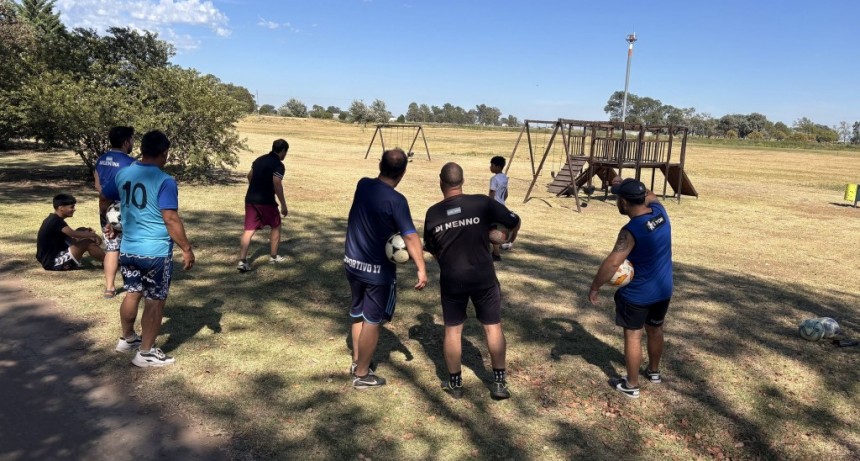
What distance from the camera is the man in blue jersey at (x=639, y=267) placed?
13.3 feet

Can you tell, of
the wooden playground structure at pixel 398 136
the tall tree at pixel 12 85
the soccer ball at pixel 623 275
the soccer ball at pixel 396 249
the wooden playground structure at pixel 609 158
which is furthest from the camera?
the wooden playground structure at pixel 398 136

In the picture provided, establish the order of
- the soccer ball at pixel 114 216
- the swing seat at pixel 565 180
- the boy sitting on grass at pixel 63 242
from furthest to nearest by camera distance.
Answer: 1. the swing seat at pixel 565 180
2. the boy sitting on grass at pixel 63 242
3. the soccer ball at pixel 114 216

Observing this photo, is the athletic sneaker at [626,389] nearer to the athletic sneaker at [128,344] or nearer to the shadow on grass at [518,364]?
the shadow on grass at [518,364]

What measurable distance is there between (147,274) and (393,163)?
216 centimetres

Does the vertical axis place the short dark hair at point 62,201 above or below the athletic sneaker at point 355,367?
above

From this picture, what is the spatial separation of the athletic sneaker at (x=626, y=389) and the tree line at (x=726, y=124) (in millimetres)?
109876

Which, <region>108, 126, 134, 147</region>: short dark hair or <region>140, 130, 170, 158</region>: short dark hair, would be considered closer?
<region>140, 130, 170, 158</region>: short dark hair

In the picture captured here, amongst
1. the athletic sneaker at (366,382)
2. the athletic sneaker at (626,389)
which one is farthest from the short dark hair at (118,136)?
the athletic sneaker at (626,389)

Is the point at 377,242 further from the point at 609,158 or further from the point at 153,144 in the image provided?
the point at 609,158

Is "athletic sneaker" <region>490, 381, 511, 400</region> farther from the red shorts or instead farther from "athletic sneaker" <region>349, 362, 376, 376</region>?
the red shorts

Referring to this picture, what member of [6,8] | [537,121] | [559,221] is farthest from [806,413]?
[6,8]

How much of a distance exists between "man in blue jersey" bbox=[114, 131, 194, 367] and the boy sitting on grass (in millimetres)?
3097

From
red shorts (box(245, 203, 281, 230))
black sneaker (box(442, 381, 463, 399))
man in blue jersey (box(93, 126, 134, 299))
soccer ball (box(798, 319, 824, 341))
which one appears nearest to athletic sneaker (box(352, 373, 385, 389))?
black sneaker (box(442, 381, 463, 399))

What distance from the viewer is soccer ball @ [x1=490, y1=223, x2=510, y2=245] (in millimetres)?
4004
